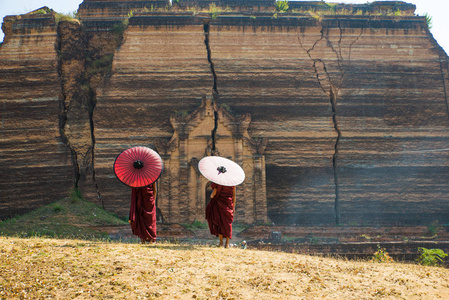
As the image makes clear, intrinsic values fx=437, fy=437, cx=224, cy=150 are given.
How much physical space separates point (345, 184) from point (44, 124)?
11.7 metres

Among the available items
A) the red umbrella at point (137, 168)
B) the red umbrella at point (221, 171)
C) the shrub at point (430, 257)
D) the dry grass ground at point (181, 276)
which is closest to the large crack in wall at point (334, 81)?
the shrub at point (430, 257)

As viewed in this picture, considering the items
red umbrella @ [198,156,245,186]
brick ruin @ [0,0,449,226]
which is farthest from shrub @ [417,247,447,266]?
red umbrella @ [198,156,245,186]

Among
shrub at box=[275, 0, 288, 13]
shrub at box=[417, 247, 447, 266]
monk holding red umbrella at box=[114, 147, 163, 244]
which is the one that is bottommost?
shrub at box=[417, 247, 447, 266]

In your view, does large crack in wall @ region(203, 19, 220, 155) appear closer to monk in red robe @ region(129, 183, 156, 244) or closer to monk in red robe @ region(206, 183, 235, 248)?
monk in red robe @ region(206, 183, 235, 248)

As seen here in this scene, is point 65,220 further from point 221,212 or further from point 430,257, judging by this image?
point 430,257

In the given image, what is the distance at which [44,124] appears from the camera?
16641mm

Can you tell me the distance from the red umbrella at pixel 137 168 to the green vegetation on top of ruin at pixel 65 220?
4.53 m

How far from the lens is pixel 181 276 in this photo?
647cm

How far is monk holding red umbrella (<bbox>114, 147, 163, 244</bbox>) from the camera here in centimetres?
881

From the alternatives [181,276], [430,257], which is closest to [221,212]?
[181,276]

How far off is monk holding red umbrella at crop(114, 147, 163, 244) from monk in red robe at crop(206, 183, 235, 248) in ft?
4.35

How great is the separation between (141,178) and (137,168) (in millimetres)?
218

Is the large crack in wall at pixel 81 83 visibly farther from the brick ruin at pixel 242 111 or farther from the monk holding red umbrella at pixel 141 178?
the monk holding red umbrella at pixel 141 178

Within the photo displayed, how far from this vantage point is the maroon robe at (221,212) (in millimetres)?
9547
